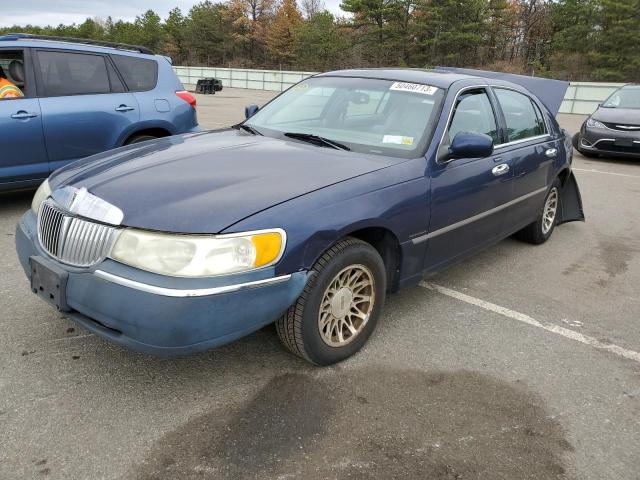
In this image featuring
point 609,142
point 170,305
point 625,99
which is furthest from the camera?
point 625,99

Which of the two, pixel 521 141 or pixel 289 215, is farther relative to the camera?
pixel 521 141

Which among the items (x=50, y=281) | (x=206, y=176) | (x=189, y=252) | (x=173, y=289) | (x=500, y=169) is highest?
(x=206, y=176)

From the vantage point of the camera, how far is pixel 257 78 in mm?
41906

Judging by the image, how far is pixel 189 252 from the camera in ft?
7.61

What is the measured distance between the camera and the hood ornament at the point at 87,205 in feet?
8.12

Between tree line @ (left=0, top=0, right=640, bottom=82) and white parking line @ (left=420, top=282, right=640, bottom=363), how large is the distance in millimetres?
39120

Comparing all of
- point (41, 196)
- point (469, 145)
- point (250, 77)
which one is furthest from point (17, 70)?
point (250, 77)

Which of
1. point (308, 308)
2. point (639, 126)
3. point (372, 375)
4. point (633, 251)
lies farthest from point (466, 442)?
point (639, 126)

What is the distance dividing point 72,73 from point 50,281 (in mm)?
3835

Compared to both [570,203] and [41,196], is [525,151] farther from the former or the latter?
[41,196]

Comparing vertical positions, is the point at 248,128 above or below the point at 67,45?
below

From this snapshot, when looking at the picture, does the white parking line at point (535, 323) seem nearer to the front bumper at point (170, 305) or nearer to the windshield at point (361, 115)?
the windshield at point (361, 115)

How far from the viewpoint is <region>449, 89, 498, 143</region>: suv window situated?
364cm

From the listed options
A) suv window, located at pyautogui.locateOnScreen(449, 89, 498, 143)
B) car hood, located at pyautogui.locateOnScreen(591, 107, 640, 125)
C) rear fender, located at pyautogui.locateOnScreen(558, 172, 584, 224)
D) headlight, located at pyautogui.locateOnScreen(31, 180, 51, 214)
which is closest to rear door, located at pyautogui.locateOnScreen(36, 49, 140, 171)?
headlight, located at pyautogui.locateOnScreen(31, 180, 51, 214)
